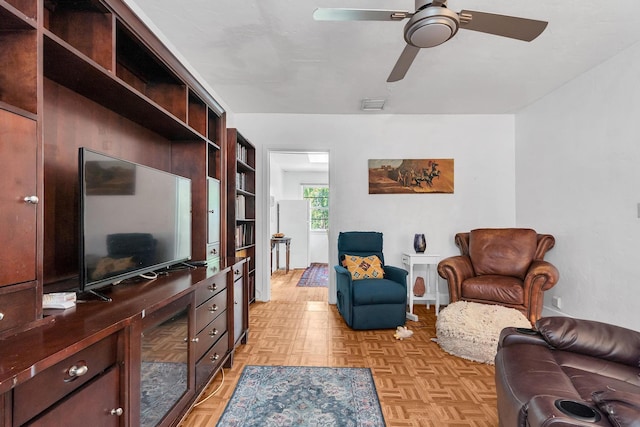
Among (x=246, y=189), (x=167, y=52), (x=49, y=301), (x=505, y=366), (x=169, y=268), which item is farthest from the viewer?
(x=246, y=189)

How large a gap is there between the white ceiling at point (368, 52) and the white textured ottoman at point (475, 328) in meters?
2.17

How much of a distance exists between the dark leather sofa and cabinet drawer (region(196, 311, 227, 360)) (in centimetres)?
152

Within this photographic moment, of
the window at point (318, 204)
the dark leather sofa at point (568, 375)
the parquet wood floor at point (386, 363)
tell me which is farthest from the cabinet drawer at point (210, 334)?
the window at point (318, 204)

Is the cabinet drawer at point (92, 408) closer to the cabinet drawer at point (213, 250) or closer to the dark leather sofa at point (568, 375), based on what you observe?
the dark leather sofa at point (568, 375)

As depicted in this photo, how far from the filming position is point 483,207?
4023mm

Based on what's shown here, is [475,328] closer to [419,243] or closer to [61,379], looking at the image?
[419,243]

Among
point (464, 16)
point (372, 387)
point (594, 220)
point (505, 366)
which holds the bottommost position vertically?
point (372, 387)

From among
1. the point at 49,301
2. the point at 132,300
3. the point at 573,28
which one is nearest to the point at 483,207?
the point at 573,28

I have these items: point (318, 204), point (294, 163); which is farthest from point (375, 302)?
point (318, 204)

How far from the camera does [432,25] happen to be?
1.49 metres

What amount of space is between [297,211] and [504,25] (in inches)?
226

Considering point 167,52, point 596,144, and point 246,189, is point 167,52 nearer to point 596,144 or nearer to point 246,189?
point 246,189

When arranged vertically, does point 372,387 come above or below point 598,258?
below

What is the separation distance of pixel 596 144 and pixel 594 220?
2.34 feet
